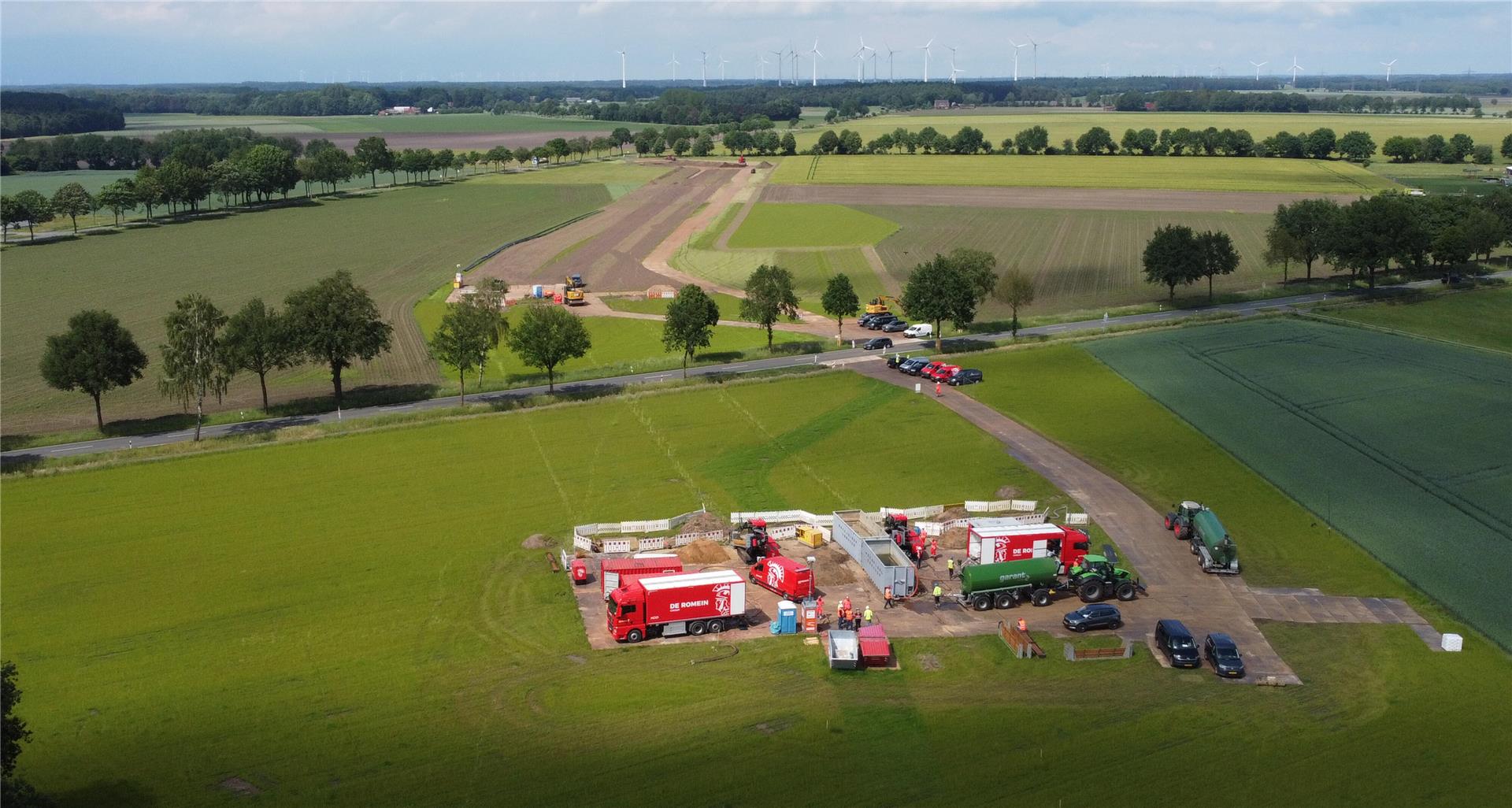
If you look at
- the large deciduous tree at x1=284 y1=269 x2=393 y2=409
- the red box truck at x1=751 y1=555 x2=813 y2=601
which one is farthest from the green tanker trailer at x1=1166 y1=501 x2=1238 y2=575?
the large deciduous tree at x1=284 y1=269 x2=393 y2=409

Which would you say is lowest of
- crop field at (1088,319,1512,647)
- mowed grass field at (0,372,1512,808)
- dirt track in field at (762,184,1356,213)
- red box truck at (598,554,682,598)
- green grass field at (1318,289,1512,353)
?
mowed grass field at (0,372,1512,808)

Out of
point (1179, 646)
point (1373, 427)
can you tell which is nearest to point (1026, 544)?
point (1179, 646)

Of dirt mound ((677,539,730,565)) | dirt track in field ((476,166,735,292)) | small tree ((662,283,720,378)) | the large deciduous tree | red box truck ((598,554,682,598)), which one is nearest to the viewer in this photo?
red box truck ((598,554,682,598))

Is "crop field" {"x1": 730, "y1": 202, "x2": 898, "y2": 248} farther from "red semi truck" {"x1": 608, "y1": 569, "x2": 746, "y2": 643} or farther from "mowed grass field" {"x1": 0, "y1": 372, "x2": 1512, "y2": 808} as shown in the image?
"red semi truck" {"x1": 608, "y1": 569, "x2": 746, "y2": 643}

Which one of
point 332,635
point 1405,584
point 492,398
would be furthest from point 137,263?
point 1405,584

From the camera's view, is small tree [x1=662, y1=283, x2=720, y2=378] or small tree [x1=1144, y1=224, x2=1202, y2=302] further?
small tree [x1=1144, y1=224, x2=1202, y2=302]

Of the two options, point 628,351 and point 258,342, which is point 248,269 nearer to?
point 628,351
